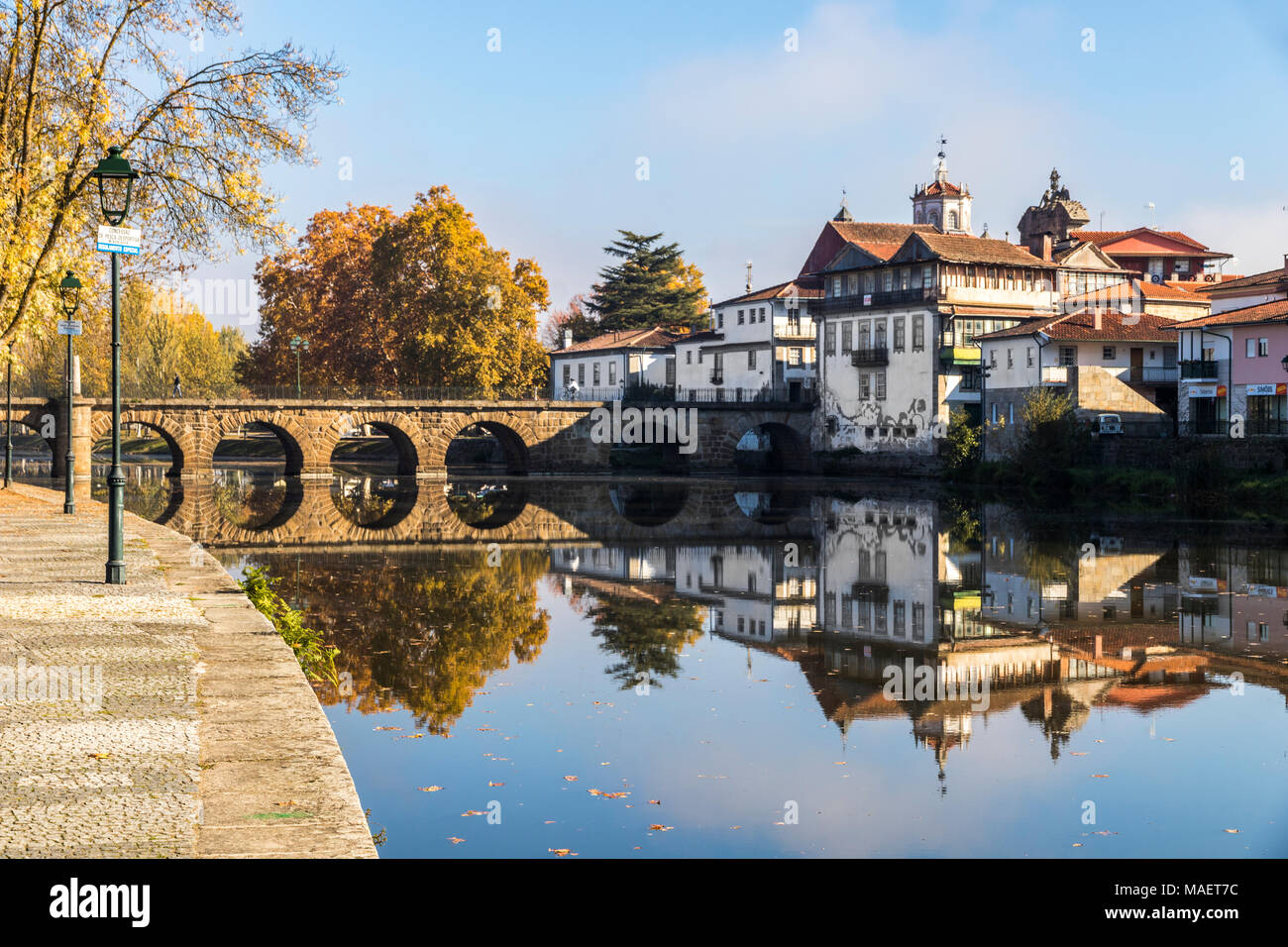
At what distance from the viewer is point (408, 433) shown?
72750 millimetres

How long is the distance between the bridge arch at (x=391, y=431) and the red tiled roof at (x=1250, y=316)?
38.2 metres

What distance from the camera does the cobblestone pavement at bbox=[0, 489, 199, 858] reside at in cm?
709

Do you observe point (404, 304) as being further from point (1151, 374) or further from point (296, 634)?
point (296, 634)

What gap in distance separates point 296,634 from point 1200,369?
→ 49.4 metres

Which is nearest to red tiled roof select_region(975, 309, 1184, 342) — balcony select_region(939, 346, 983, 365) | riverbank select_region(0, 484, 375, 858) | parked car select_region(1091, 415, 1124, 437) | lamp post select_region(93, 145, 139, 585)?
parked car select_region(1091, 415, 1124, 437)

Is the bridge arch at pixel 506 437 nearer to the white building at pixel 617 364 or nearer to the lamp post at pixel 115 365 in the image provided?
the white building at pixel 617 364

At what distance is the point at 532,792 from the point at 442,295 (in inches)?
2698

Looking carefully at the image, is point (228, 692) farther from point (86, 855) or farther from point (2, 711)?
point (86, 855)

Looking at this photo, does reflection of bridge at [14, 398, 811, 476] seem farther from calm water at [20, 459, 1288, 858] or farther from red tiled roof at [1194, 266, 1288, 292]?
calm water at [20, 459, 1288, 858]

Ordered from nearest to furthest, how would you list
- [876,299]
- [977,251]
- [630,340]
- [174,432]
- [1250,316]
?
[1250,316], [174,432], [977,251], [876,299], [630,340]

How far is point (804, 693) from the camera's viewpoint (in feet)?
49.1

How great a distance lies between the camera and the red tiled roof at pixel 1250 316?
2084 inches

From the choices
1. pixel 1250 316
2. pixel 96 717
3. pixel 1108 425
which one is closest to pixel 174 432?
pixel 1108 425
